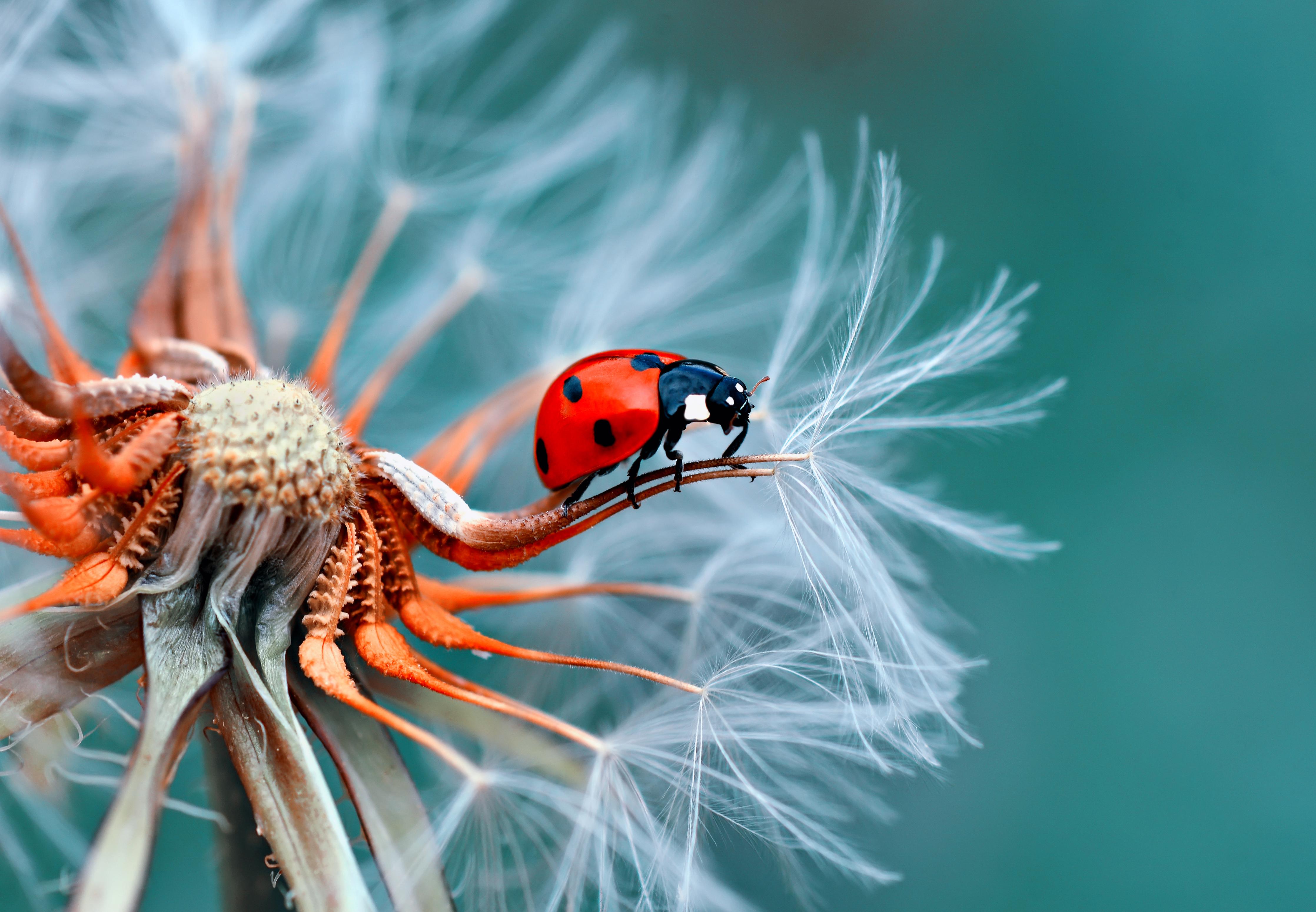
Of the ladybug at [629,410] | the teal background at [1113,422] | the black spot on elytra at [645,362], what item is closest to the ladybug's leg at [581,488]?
the ladybug at [629,410]

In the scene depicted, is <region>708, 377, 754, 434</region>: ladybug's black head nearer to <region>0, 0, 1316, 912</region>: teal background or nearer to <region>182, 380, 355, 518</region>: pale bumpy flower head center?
<region>182, 380, 355, 518</region>: pale bumpy flower head center

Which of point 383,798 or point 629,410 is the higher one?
point 629,410

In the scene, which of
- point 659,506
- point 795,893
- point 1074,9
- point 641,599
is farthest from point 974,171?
point 795,893

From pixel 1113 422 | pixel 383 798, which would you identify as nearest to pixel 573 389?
pixel 383 798

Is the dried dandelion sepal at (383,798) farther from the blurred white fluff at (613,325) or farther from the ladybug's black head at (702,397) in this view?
the ladybug's black head at (702,397)

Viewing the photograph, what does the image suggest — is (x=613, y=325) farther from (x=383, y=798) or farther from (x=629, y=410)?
(x=383, y=798)

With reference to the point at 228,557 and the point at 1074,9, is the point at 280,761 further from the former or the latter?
the point at 1074,9

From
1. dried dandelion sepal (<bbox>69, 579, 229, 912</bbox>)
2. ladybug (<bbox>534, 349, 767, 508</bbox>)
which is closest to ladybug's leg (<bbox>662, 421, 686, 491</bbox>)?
ladybug (<bbox>534, 349, 767, 508</bbox>)
